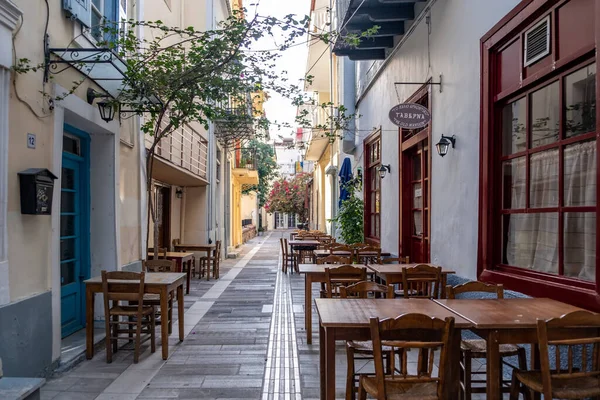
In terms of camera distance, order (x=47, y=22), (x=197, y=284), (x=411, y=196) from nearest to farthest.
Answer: (x=47, y=22) < (x=411, y=196) < (x=197, y=284)

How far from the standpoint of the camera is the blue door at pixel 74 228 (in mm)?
6121

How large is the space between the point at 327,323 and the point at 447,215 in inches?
155

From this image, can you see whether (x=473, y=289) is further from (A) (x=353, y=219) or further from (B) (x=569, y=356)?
(A) (x=353, y=219)

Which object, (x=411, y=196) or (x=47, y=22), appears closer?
(x=47, y=22)

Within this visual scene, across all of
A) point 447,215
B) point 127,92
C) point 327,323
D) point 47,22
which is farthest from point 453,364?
point 127,92

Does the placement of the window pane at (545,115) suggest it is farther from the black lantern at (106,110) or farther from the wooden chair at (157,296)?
the black lantern at (106,110)

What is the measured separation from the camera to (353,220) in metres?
13.0

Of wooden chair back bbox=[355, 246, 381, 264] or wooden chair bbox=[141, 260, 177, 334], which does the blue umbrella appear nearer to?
wooden chair back bbox=[355, 246, 381, 264]

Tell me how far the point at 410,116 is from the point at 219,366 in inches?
160

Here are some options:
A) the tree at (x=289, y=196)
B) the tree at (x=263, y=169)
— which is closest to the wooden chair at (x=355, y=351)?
the tree at (x=263, y=169)

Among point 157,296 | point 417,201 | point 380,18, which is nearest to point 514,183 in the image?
point 417,201

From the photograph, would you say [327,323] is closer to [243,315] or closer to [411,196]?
[243,315]

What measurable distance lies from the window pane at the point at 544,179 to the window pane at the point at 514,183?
170 mm

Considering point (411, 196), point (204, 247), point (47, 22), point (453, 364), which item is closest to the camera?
point (453, 364)
